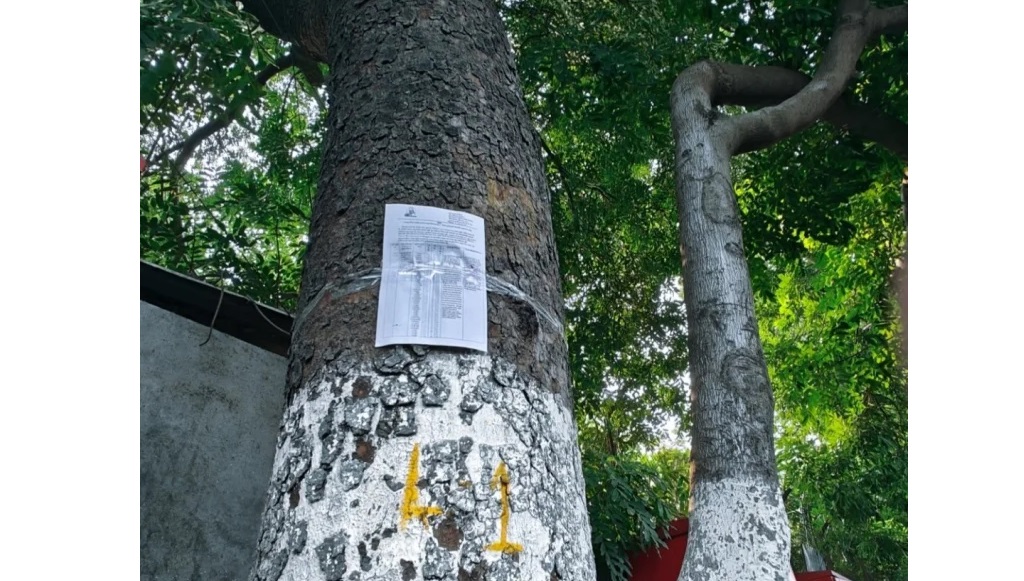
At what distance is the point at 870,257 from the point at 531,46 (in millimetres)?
5027

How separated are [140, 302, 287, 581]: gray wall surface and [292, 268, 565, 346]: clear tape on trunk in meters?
2.43

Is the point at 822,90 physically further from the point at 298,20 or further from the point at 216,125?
the point at 216,125

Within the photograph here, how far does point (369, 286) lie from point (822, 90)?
3.35 m

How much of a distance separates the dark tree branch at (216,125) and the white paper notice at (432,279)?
13.4 ft

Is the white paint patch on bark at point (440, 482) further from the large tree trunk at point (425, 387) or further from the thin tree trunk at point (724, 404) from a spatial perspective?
the thin tree trunk at point (724, 404)

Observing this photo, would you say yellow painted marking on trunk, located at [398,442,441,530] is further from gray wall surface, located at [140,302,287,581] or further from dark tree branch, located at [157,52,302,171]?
dark tree branch, located at [157,52,302,171]

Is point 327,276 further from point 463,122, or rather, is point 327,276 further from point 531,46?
point 531,46

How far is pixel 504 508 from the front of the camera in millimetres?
1273

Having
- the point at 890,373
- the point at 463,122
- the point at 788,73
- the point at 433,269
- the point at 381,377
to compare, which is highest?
the point at 788,73

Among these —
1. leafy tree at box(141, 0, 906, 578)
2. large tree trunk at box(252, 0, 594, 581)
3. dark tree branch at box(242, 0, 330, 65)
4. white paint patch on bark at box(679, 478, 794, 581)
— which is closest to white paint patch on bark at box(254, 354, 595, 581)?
large tree trunk at box(252, 0, 594, 581)

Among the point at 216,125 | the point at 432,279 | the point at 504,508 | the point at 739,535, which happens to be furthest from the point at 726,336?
the point at 216,125

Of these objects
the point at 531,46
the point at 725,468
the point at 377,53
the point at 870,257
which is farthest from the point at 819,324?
the point at 377,53

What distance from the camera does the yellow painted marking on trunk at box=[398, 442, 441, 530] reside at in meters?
1.22

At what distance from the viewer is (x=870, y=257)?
29.2 feet
